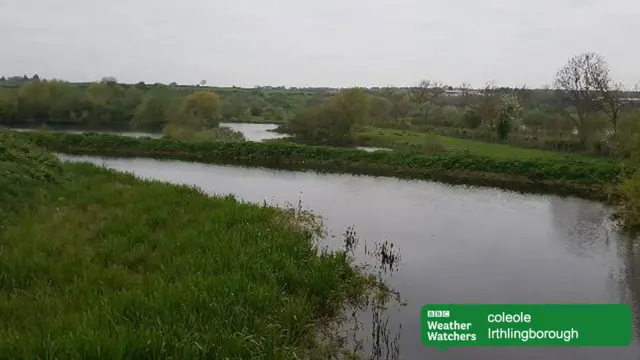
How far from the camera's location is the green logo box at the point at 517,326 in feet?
21.1

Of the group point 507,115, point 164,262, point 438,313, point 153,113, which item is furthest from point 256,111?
point 438,313

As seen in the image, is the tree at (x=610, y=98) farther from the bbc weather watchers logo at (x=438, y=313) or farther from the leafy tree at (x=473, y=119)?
the bbc weather watchers logo at (x=438, y=313)

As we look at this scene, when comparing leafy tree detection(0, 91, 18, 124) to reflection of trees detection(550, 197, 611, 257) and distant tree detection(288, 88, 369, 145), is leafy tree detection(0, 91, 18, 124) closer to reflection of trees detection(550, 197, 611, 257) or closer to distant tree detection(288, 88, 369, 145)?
distant tree detection(288, 88, 369, 145)

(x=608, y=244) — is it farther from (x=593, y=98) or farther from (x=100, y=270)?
(x=593, y=98)

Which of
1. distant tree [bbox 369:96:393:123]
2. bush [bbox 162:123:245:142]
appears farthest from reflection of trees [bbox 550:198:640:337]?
distant tree [bbox 369:96:393:123]

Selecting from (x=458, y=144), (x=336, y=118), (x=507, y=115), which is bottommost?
(x=458, y=144)

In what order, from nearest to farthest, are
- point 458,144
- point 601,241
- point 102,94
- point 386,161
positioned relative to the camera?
point 601,241 < point 386,161 < point 458,144 < point 102,94

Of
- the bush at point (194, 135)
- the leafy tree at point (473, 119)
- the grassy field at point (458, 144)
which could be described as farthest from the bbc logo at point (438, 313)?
the leafy tree at point (473, 119)

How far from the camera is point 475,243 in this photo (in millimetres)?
12766

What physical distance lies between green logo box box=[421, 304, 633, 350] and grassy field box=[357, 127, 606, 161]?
2258 centimetres

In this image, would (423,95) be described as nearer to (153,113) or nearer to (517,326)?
(153,113)

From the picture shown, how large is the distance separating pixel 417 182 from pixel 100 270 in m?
20.4

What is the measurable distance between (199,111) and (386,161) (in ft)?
78.7

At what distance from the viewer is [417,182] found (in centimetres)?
2530
